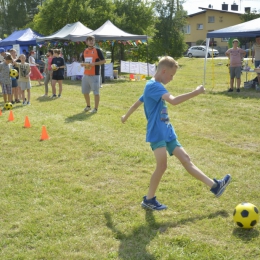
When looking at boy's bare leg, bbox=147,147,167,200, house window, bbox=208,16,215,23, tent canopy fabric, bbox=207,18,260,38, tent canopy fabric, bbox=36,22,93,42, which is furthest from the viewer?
house window, bbox=208,16,215,23

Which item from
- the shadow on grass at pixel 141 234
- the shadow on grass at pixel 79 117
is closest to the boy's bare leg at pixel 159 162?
the shadow on grass at pixel 141 234

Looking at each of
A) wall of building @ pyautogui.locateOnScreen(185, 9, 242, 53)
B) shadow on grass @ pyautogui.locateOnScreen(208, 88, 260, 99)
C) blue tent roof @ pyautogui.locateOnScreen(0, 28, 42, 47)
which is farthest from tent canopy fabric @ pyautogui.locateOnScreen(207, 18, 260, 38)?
wall of building @ pyautogui.locateOnScreen(185, 9, 242, 53)

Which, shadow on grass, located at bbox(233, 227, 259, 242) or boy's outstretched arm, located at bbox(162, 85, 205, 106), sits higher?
boy's outstretched arm, located at bbox(162, 85, 205, 106)

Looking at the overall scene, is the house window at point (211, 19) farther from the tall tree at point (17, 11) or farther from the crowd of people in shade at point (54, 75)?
the crowd of people in shade at point (54, 75)

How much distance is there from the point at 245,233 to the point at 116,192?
1772 millimetres

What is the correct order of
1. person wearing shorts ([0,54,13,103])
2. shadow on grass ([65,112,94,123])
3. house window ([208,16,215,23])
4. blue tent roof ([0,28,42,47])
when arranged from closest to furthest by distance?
1. shadow on grass ([65,112,94,123])
2. person wearing shorts ([0,54,13,103])
3. blue tent roof ([0,28,42,47])
4. house window ([208,16,215,23])

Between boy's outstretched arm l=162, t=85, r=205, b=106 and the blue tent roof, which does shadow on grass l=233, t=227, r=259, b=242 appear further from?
the blue tent roof

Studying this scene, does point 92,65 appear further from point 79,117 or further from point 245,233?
point 245,233

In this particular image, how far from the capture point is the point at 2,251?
358 cm

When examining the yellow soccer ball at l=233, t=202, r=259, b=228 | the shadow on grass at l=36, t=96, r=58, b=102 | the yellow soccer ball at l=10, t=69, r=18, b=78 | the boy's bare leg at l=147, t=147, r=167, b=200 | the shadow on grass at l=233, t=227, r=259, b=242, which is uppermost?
the yellow soccer ball at l=10, t=69, r=18, b=78

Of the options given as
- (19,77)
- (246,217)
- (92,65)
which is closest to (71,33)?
(19,77)

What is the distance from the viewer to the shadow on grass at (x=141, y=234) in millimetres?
3498

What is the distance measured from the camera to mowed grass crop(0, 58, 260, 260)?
364cm

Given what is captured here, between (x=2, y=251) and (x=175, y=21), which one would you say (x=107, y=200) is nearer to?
(x=2, y=251)
